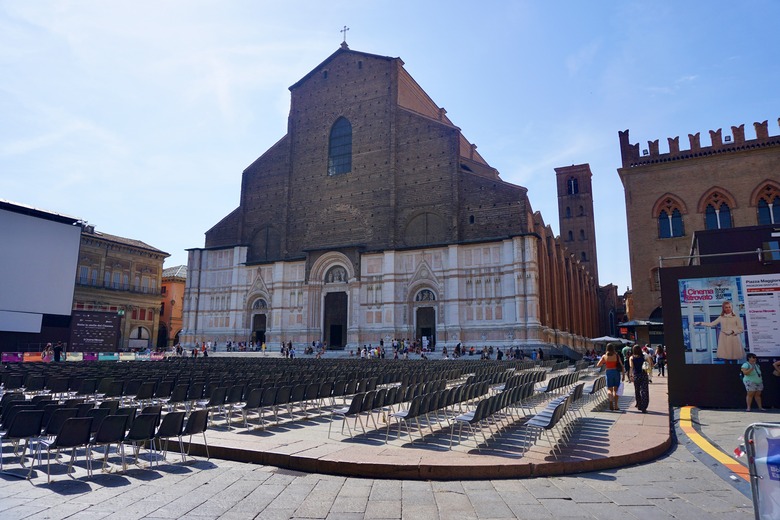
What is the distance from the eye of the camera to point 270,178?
46.3m

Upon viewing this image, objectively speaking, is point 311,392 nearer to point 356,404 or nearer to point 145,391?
point 356,404

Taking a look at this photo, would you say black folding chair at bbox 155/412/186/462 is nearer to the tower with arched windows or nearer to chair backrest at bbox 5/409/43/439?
chair backrest at bbox 5/409/43/439

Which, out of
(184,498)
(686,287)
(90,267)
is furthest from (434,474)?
(90,267)

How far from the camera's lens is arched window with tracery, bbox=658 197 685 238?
3400 cm

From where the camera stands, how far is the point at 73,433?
19.7ft

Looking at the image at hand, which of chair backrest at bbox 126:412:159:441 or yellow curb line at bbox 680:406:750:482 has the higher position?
chair backrest at bbox 126:412:159:441

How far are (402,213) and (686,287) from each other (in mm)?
28898

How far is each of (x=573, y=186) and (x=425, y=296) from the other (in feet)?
116

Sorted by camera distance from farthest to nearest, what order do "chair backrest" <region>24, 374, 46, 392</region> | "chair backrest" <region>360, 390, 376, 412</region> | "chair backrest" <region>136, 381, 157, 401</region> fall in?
"chair backrest" <region>24, 374, 46, 392</region> → "chair backrest" <region>136, 381, 157, 401</region> → "chair backrest" <region>360, 390, 376, 412</region>

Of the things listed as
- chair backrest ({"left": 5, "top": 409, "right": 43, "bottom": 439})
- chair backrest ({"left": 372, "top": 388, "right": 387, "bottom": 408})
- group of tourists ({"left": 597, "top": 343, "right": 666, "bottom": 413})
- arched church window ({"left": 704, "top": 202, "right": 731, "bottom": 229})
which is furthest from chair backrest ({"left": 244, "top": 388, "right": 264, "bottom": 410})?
arched church window ({"left": 704, "top": 202, "right": 731, "bottom": 229})

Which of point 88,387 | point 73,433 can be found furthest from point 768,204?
point 73,433

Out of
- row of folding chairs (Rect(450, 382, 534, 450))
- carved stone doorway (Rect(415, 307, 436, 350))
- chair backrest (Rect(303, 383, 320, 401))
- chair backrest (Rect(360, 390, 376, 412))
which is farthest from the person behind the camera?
carved stone doorway (Rect(415, 307, 436, 350))

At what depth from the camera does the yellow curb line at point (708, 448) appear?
6.30 metres

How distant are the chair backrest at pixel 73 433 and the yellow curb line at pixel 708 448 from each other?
786 cm
